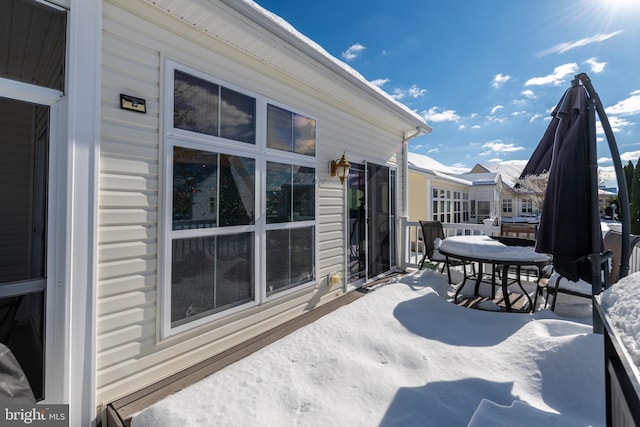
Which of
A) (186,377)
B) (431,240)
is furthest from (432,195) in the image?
(186,377)

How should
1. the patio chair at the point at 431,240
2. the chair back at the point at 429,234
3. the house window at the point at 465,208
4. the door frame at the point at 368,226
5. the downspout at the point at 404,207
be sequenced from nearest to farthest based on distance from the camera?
the door frame at the point at 368,226 → the patio chair at the point at 431,240 → the chair back at the point at 429,234 → the downspout at the point at 404,207 → the house window at the point at 465,208

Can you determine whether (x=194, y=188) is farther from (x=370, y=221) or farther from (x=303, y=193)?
(x=370, y=221)

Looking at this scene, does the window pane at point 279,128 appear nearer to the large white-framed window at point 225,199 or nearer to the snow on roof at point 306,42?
the large white-framed window at point 225,199

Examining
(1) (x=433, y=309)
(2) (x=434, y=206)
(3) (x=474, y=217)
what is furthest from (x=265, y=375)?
(3) (x=474, y=217)

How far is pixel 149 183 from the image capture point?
215cm

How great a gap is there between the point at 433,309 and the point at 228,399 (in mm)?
2404

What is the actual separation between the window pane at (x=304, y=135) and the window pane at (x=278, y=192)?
36 centimetres

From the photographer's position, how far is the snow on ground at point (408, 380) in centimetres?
162

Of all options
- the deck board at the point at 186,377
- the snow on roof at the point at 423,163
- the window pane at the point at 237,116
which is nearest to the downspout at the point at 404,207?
the deck board at the point at 186,377

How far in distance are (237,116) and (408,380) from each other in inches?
110

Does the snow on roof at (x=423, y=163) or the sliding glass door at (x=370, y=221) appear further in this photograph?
the snow on roof at (x=423, y=163)

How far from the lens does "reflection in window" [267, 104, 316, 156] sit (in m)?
3.13

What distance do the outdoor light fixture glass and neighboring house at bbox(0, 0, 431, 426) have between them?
38 centimetres

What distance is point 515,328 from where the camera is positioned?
2.69 metres
